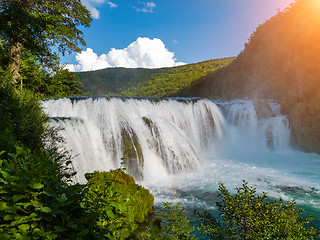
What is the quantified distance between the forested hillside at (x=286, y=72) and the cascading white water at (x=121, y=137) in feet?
33.1

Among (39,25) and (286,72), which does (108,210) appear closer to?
(39,25)

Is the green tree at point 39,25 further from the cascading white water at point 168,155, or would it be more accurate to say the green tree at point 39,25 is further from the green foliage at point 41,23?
the cascading white water at point 168,155

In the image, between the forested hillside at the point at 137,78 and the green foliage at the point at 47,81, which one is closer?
the green foliage at the point at 47,81

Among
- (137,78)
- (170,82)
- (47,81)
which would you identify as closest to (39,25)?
(47,81)

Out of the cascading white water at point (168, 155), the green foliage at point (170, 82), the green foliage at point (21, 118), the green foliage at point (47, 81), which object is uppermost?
the green foliage at point (170, 82)

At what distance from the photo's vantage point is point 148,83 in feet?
239

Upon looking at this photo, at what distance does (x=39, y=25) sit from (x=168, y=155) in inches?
384

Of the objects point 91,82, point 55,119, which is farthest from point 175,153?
point 91,82

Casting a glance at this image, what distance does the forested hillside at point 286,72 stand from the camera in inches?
598

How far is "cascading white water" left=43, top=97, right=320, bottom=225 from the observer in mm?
8388

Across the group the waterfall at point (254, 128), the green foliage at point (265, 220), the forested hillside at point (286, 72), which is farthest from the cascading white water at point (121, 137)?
the forested hillside at point (286, 72)

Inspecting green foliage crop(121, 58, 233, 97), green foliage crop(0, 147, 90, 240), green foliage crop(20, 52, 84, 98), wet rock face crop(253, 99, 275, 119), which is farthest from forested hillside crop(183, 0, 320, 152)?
green foliage crop(20, 52, 84, 98)

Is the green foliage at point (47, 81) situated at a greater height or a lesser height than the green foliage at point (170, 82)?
lesser

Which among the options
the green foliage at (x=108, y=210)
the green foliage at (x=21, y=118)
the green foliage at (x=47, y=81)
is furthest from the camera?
the green foliage at (x=47, y=81)
